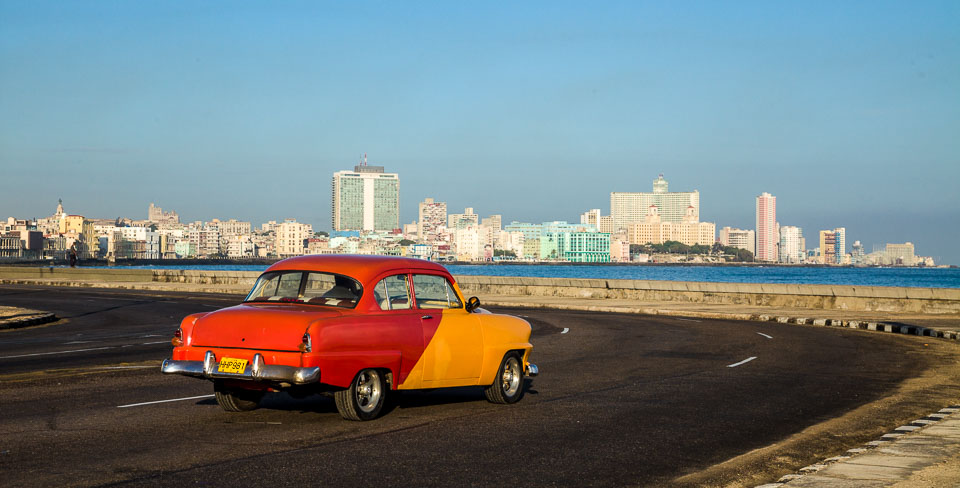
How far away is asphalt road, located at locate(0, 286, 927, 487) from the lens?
773 cm

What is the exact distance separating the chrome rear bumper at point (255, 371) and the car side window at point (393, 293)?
1.39 m

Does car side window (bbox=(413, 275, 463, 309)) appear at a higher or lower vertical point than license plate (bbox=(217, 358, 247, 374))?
higher

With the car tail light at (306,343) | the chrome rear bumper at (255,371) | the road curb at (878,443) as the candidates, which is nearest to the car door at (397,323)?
the car tail light at (306,343)

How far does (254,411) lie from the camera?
36.2 ft

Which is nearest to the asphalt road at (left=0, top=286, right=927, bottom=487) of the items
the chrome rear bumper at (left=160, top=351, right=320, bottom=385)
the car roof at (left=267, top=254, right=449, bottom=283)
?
the chrome rear bumper at (left=160, top=351, right=320, bottom=385)

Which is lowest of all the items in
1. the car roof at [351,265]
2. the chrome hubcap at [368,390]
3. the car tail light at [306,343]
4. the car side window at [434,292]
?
the chrome hubcap at [368,390]

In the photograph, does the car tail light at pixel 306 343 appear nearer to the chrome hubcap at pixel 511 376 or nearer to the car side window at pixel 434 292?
the car side window at pixel 434 292

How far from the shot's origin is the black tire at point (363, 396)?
10.0 meters

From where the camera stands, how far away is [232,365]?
32.0ft

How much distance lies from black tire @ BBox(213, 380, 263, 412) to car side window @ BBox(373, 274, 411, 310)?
168 centimetres

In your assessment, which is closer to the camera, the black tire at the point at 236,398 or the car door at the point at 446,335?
the black tire at the point at 236,398

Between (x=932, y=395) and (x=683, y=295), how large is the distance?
97.3 feet

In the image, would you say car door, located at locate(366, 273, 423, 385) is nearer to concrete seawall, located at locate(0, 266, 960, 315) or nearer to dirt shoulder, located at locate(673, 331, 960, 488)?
dirt shoulder, located at locate(673, 331, 960, 488)

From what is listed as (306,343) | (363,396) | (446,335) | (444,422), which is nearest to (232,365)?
(306,343)
